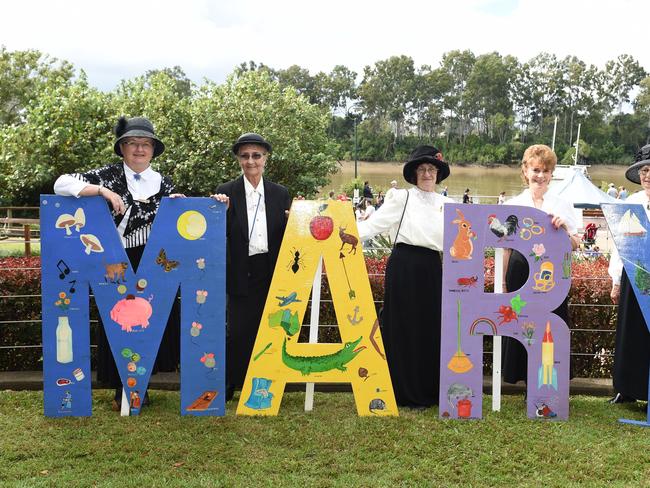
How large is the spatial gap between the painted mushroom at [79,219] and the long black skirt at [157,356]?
340mm

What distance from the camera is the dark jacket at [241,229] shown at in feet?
13.9

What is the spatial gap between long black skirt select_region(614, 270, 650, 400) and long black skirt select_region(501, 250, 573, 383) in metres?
0.36

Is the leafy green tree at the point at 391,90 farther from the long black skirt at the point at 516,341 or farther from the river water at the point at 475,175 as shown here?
the long black skirt at the point at 516,341

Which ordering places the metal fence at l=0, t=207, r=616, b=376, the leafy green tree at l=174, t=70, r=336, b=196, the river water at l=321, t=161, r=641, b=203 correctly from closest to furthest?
the metal fence at l=0, t=207, r=616, b=376
the leafy green tree at l=174, t=70, r=336, b=196
the river water at l=321, t=161, r=641, b=203

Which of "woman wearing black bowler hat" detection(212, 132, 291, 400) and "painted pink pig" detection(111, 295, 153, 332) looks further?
"woman wearing black bowler hat" detection(212, 132, 291, 400)

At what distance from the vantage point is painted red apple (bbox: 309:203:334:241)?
418 cm

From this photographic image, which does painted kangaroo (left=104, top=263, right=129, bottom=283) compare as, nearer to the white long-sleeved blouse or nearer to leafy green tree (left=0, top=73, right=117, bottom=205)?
the white long-sleeved blouse

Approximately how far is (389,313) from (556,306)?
3.56 ft

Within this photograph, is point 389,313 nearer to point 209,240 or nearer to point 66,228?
point 209,240

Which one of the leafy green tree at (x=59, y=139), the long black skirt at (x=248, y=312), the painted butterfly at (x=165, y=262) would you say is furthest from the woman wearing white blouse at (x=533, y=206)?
the leafy green tree at (x=59, y=139)

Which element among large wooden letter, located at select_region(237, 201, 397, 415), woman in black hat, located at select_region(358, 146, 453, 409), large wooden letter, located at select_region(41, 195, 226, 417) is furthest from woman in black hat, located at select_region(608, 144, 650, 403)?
large wooden letter, located at select_region(41, 195, 226, 417)

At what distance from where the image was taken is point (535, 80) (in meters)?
78.4

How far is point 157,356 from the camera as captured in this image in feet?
14.4

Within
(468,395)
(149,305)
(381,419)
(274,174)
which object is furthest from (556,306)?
(274,174)
